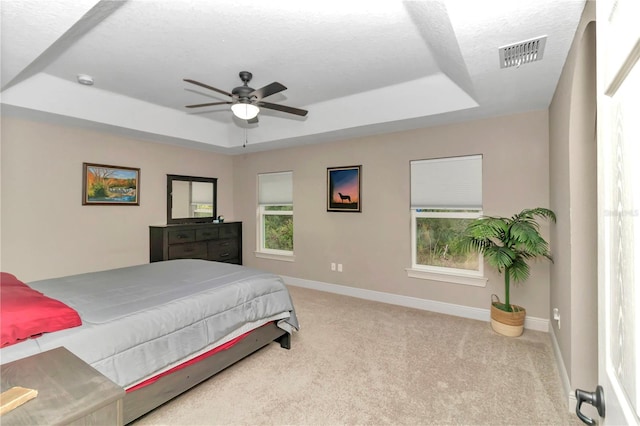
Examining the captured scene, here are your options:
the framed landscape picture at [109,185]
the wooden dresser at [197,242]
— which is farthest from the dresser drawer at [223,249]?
the framed landscape picture at [109,185]

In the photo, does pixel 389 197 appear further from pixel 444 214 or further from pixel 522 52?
pixel 522 52

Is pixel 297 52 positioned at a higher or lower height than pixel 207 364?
higher

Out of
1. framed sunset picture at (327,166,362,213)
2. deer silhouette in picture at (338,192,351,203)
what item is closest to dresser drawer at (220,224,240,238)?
framed sunset picture at (327,166,362,213)

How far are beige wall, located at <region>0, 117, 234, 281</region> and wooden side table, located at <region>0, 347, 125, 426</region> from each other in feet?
11.3

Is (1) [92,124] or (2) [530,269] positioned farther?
(1) [92,124]

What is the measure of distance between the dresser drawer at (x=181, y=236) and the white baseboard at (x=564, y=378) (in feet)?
15.6

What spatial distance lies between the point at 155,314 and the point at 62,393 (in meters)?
1.04

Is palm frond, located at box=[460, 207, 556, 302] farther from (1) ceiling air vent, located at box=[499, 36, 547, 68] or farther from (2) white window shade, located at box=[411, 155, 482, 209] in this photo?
(1) ceiling air vent, located at box=[499, 36, 547, 68]

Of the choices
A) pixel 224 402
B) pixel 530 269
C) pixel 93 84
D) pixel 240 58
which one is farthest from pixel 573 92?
pixel 93 84

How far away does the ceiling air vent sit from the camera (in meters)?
1.91

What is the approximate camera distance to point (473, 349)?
2770 mm

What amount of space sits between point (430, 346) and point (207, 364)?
2.00 metres

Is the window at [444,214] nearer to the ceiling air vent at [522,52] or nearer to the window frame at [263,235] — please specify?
the ceiling air vent at [522,52]

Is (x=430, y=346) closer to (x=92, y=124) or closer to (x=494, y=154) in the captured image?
(x=494, y=154)
